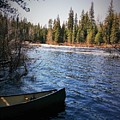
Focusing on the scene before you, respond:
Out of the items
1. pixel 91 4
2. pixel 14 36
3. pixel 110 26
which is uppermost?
pixel 91 4

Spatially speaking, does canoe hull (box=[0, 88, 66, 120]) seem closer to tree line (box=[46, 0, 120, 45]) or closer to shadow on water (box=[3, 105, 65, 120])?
shadow on water (box=[3, 105, 65, 120])

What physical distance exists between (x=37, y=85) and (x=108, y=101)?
690 cm

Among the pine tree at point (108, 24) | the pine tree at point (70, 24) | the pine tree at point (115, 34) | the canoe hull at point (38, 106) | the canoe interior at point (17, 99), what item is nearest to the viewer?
Answer: the canoe hull at point (38, 106)

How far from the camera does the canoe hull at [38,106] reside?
11242mm

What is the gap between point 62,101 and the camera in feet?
48.1

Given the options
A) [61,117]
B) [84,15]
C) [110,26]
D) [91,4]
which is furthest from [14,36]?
[91,4]

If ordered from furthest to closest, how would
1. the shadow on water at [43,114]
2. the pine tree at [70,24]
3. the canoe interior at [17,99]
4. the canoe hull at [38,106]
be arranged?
the pine tree at [70,24] → the canoe interior at [17,99] → the shadow on water at [43,114] → the canoe hull at [38,106]

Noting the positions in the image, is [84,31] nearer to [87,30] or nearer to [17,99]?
[87,30]

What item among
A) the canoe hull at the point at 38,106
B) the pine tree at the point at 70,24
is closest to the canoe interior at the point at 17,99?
the canoe hull at the point at 38,106

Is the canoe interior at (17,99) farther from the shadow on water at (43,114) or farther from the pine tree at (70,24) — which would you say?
the pine tree at (70,24)

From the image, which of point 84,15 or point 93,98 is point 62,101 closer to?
point 93,98

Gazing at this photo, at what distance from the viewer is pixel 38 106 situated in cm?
1287

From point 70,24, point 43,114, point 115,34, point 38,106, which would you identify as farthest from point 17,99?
point 70,24

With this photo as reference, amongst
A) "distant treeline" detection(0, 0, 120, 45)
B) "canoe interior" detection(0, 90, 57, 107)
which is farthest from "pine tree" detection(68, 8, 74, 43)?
"canoe interior" detection(0, 90, 57, 107)
